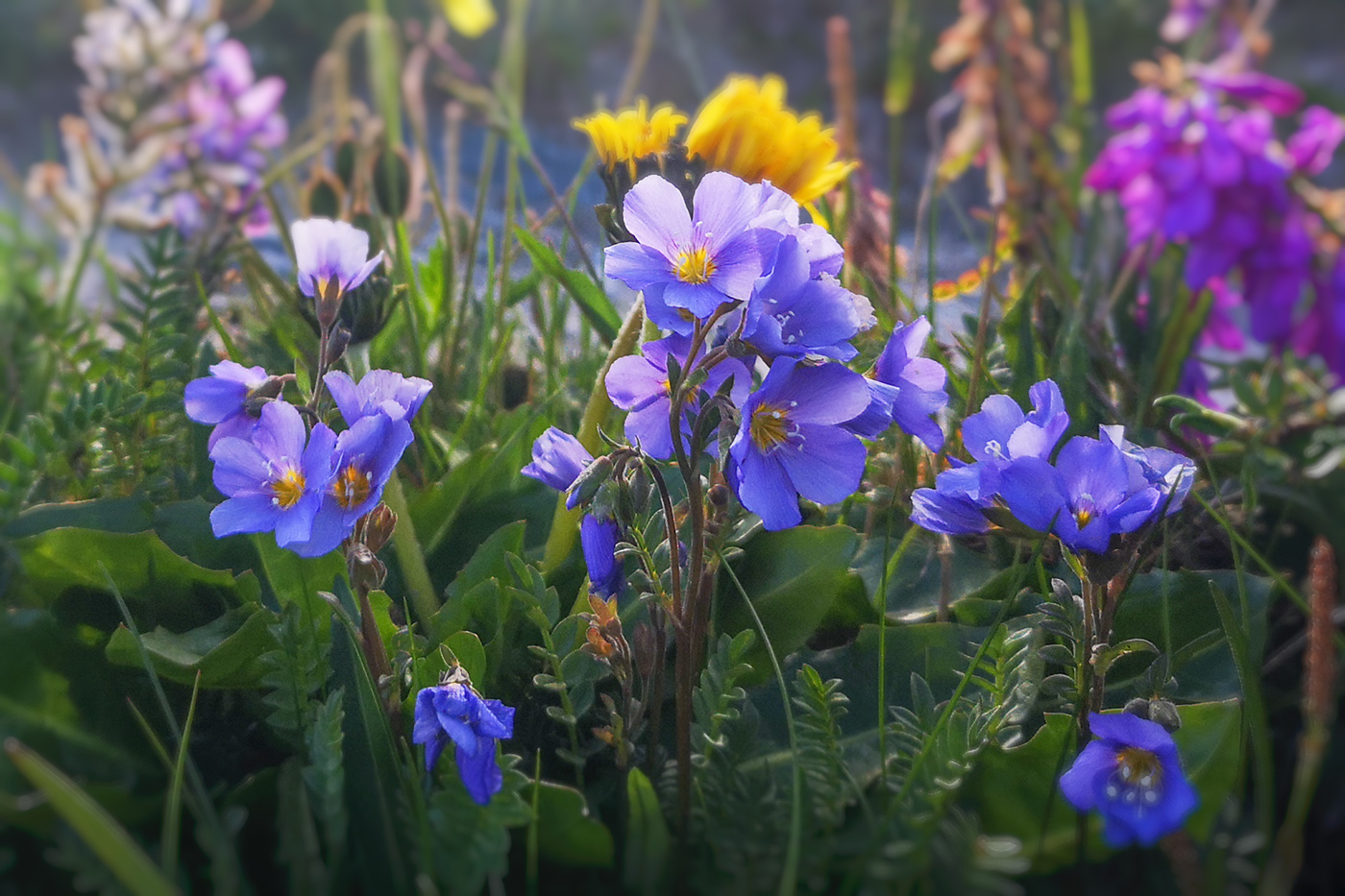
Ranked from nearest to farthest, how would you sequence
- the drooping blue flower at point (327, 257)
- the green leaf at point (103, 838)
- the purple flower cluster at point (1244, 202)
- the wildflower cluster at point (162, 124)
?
the green leaf at point (103, 838) → the drooping blue flower at point (327, 257) → the purple flower cluster at point (1244, 202) → the wildflower cluster at point (162, 124)

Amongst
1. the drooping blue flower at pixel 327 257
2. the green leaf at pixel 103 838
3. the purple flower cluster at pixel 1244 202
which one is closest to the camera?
the green leaf at pixel 103 838

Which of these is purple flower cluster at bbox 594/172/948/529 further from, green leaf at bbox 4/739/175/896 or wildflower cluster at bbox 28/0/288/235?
wildflower cluster at bbox 28/0/288/235

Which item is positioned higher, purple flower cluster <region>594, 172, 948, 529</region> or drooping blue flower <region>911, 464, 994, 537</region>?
purple flower cluster <region>594, 172, 948, 529</region>

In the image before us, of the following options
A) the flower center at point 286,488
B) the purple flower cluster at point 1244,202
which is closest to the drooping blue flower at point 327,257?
the flower center at point 286,488

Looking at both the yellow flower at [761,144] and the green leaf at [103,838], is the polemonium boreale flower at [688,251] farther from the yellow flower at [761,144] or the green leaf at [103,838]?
the green leaf at [103,838]

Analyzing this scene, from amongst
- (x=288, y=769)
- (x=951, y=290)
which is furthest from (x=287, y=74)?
(x=288, y=769)

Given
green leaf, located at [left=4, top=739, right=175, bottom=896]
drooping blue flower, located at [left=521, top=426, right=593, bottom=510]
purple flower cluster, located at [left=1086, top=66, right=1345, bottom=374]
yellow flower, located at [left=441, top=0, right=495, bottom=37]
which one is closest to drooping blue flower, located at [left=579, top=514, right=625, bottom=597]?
drooping blue flower, located at [left=521, top=426, right=593, bottom=510]
